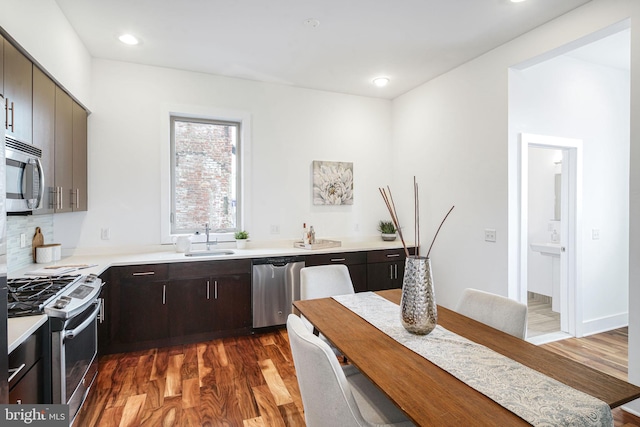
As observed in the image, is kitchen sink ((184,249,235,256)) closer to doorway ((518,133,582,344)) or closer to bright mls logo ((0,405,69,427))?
bright mls logo ((0,405,69,427))

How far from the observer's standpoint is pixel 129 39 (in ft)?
9.82

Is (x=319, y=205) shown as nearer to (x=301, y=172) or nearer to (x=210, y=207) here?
(x=301, y=172)

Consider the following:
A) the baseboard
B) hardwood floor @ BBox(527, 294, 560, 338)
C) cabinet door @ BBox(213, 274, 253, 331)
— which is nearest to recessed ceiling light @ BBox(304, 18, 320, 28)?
cabinet door @ BBox(213, 274, 253, 331)

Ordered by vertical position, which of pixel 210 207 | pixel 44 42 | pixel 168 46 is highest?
pixel 168 46

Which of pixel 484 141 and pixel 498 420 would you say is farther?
pixel 484 141

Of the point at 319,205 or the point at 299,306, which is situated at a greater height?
the point at 319,205

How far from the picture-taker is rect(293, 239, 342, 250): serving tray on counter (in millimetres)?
3791

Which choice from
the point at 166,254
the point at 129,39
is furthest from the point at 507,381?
the point at 129,39

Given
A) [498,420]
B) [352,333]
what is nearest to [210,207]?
[352,333]

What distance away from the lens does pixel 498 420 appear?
3.12 feet

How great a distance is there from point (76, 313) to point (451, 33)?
3.42 m

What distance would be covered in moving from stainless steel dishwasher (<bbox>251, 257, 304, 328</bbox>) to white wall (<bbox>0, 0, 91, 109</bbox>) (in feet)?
7.27

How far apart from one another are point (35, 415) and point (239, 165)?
2999 mm

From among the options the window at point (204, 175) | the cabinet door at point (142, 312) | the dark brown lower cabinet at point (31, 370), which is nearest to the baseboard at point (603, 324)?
the window at point (204, 175)
